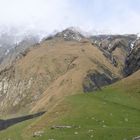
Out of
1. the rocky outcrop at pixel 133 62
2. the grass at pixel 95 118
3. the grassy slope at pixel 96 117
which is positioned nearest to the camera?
the grass at pixel 95 118

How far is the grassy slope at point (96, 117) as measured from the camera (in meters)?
63.1

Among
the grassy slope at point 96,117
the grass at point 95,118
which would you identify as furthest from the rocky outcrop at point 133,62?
the grass at point 95,118

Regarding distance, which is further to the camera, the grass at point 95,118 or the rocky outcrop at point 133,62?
the rocky outcrop at point 133,62

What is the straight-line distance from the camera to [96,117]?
76.9 metres

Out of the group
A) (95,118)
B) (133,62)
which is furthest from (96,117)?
(133,62)

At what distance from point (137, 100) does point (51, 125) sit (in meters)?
25.6

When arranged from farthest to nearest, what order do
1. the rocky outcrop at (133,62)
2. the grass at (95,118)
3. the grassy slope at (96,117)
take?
1. the rocky outcrop at (133,62)
2. the grassy slope at (96,117)
3. the grass at (95,118)

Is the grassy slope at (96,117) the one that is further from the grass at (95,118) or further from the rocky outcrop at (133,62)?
the rocky outcrop at (133,62)

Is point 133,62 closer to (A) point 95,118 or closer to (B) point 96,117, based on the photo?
(B) point 96,117

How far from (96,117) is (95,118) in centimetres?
49

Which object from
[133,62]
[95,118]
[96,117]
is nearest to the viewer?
[95,118]

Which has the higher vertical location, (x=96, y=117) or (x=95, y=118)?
(x=96, y=117)

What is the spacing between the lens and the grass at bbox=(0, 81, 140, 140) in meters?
63.0

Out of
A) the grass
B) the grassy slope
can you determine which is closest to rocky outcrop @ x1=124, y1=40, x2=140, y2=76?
the grassy slope
